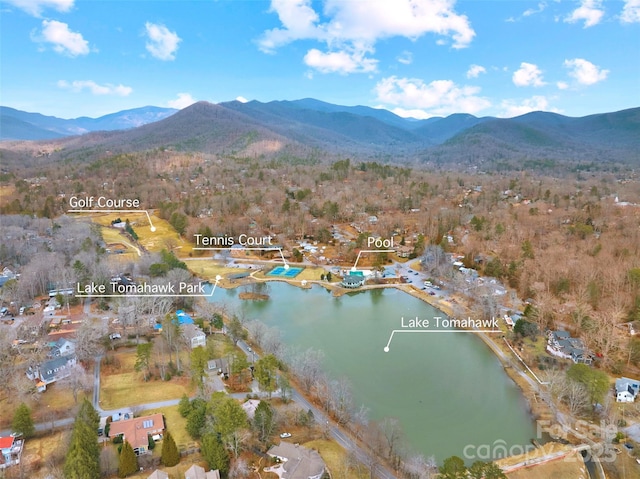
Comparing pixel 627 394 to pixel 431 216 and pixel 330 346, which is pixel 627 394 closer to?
pixel 330 346

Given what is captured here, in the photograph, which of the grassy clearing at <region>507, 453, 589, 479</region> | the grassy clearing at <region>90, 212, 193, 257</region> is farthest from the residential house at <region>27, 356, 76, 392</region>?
the grassy clearing at <region>90, 212, 193, 257</region>

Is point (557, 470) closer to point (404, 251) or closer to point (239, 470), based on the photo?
point (239, 470)

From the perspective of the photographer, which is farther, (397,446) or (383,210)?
(383,210)

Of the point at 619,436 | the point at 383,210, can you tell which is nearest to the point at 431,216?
the point at 383,210

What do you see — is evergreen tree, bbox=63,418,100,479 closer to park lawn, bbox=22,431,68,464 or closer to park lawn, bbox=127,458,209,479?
park lawn, bbox=127,458,209,479

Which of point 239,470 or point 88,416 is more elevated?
point 88,416

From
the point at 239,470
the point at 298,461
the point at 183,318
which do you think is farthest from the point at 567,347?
the point at 183,318

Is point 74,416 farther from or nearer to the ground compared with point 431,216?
nearer to the ground
